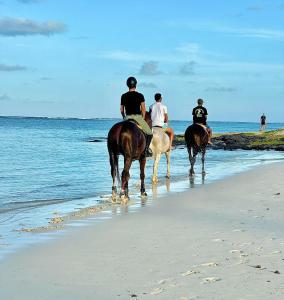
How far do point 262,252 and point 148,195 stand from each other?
797 centimetres

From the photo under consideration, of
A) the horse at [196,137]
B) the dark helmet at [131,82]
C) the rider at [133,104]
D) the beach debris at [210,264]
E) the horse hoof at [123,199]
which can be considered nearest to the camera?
the beach debris at [210,264]

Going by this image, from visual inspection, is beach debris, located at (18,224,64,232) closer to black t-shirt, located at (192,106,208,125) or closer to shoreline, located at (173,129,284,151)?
black t-shirt, located at (192,106,208,125)

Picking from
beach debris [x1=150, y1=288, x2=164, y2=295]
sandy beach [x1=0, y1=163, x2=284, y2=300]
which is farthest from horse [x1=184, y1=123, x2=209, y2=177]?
beach debris [x1=150, y1=288, x2=164, y2=295]

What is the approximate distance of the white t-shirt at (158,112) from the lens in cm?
1800

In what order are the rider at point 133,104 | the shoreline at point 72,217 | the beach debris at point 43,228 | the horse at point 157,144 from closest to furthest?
the shoreline at point 72,217 → the beach debris at point 43,228 → the rider at point 133,104 → the horse at point 157,144

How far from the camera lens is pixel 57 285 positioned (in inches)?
239

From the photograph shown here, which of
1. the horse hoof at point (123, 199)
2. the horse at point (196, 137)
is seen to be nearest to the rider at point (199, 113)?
the horse at point (196, 137)

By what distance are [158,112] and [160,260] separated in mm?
11368

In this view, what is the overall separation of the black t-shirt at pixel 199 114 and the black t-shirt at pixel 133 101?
26.5 ft

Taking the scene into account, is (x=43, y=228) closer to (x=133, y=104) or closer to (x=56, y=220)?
(x=56, y=220)

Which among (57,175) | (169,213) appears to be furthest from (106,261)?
(57,175)

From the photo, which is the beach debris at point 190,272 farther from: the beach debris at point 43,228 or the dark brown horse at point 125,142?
the dark brown horse at point 125,142

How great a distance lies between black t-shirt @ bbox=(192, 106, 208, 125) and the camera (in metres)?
21.9

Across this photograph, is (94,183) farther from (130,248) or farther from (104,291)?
(104,291)
